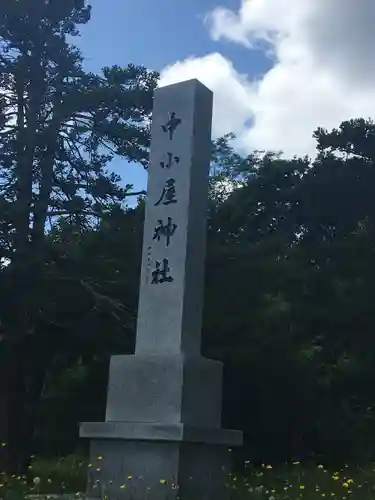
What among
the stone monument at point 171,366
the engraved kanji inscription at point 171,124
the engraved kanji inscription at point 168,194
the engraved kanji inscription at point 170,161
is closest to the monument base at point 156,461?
the stone monument at point 171,366

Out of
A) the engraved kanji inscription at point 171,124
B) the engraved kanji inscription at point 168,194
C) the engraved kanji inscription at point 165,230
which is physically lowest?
the engraved kanji inscription at point 165,230

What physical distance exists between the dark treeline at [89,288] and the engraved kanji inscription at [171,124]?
4.76 meters

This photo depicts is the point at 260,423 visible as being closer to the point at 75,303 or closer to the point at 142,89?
the point at 75,303

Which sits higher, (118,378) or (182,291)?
(182,291)

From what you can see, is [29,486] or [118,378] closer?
[118,378]

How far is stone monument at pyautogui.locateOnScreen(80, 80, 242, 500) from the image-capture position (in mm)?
6496

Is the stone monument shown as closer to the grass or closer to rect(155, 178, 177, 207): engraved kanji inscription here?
rect(155, 178, 177, 207): engraved kanji inscription

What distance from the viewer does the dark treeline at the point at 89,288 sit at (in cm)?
1235

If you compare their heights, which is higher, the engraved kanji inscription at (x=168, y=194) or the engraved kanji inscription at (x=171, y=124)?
the engraved kanji inscription at (x=171, y=124)

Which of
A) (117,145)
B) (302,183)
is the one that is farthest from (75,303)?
(302,183)

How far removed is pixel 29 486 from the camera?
24.5ft

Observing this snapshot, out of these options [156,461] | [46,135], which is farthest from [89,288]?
[156,461]

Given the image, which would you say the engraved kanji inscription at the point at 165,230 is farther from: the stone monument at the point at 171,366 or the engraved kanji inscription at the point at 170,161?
the engraved kanji inscription at the point at 170,161

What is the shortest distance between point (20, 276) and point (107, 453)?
18.0 ft
